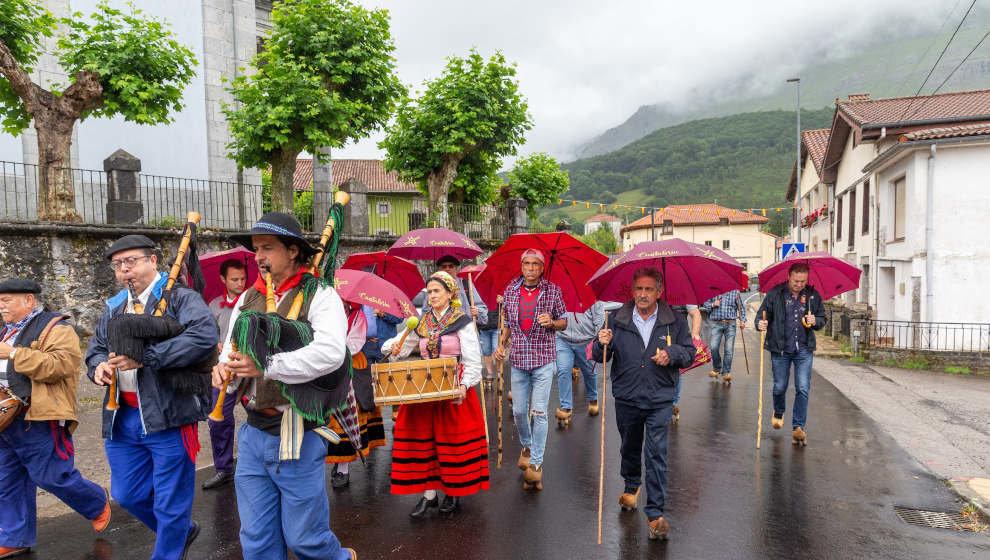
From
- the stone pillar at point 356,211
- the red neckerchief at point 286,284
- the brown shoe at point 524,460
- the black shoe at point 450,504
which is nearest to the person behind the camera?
the red neckerchief at point 286,284

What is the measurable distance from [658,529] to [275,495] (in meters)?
2.75

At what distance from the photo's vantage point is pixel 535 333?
17.8ft

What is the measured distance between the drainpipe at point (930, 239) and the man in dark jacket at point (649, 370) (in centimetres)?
1237

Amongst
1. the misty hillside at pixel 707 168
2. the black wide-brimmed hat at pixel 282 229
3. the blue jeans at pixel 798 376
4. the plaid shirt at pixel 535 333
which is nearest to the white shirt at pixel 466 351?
the plaid shirt at pixel 535 333

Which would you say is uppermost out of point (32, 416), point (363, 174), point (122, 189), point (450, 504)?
point (363, 174)

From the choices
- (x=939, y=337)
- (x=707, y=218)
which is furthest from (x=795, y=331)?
(x=707, y=218)

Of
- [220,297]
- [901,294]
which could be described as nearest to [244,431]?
[220,297]

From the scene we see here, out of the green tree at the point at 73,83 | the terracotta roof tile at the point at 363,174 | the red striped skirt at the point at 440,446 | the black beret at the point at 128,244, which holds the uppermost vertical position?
the terracotta roof tile at the point at 363,174

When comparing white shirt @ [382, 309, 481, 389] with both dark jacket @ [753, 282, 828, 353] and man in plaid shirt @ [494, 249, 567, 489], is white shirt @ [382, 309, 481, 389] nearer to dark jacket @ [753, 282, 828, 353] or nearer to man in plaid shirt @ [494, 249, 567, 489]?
man in plaid shirt @ [494, 249, 567, 489]

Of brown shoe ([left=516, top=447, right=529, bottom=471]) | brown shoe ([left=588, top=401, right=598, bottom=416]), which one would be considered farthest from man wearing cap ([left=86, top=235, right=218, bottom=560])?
brown shoe ([left=588, top=401, right=598, bottom=416])

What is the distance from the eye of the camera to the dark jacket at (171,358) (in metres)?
3.49

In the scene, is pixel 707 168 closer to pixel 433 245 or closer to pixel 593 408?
pixel 593 408

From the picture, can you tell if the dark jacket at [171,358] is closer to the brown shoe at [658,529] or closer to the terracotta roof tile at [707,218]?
the brown shoe at [658,529]

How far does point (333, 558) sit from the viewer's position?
3.08 metres
